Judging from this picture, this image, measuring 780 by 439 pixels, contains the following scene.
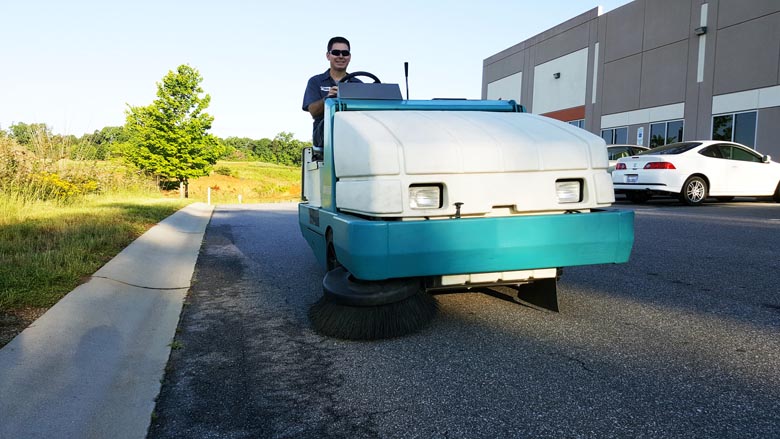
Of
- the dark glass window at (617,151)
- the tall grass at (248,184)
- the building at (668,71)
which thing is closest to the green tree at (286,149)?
the tall grass at (248,184)

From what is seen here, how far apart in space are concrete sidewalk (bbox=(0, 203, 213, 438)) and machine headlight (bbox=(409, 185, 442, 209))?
1.56m

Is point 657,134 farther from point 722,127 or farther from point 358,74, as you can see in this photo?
point 358,74

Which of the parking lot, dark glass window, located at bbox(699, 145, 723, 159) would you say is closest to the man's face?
the parking lot

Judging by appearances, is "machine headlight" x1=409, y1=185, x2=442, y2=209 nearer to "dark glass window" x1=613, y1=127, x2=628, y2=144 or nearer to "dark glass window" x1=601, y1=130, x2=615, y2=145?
"dark glass window" x1=613, y1=127, x2=628, y2=144

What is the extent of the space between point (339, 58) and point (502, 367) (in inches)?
135

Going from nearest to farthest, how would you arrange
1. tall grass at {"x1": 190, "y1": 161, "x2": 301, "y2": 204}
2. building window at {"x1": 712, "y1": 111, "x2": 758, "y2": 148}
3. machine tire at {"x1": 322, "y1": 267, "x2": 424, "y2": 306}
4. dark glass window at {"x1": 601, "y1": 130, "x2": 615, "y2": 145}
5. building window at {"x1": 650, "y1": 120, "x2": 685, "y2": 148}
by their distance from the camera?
machine tire at {"x1": 322, "y1": 267, "x2": 424, "y2": 306}
building window at {"x1": 712, "y1": 111, "x2": 758, "y2": 148}
building window at {"x1": 650, "y1": 120, "x2": 685, "y2": 148}
dark glass window at {"x1": 601, "y1": 130, "x2": 615, "y2": 145}
tall grass at {"x1": 190, "y1": 161, "x2": 301, "y2": 204}

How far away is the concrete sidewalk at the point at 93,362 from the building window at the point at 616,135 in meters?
26.8

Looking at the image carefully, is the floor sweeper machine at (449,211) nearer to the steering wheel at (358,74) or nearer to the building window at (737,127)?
the steering wheel at (358,74)

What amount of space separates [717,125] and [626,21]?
311 inches

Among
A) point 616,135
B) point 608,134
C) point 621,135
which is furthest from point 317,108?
point 608,134

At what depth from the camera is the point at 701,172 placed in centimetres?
1170

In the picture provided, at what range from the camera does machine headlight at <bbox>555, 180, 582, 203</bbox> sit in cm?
312

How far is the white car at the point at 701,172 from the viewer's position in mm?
11656

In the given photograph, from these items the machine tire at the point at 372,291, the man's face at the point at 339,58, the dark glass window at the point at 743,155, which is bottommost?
the machine tire at the point at 372,291
